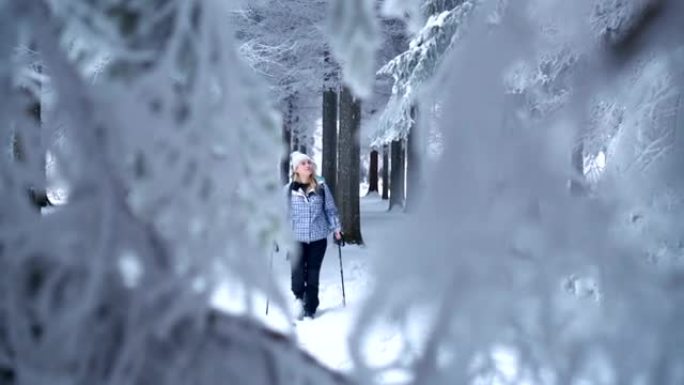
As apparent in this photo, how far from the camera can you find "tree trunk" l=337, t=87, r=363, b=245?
10.7 metres

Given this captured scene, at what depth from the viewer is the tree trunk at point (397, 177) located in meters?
15.6

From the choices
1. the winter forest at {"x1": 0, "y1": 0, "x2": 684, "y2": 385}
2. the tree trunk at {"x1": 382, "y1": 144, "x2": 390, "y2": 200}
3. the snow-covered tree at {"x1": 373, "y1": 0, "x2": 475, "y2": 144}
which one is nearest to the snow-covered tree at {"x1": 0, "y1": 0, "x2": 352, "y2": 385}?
the winter forest at {"x1": 0, "y1": 0, "x2": 684, "y2": 385}

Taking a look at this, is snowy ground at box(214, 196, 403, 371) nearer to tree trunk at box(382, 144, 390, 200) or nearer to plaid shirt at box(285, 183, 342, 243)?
plaid shirt at box(285, 183, 342, 243)

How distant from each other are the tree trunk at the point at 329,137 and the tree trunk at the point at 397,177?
11.2 feet

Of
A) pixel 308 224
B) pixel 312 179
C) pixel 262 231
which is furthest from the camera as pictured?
pixel 308 224

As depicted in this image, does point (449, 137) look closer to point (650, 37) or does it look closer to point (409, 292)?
point (409, 292)

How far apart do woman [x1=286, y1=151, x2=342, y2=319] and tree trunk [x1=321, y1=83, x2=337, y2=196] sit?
5.79 meters

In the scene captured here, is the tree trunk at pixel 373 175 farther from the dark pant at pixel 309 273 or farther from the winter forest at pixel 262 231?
the winter forest at pixel 262 231

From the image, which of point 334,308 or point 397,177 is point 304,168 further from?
point 397,177

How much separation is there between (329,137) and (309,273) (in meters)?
6.19

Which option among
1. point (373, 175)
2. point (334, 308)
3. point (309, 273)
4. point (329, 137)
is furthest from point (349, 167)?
point (373, 175)

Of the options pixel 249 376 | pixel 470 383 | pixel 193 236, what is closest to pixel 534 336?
pixel 470 383

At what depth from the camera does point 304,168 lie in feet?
19.2

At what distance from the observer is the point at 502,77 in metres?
1.01
